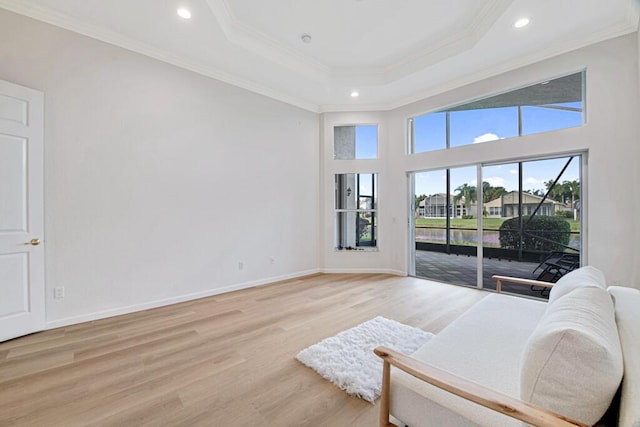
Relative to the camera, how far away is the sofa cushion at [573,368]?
0.86 meters

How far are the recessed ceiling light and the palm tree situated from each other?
4475 mm

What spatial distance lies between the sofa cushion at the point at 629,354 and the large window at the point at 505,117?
2949 millimetres

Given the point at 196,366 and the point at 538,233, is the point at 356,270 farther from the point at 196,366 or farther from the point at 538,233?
the point at 196,366

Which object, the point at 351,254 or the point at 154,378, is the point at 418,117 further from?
the point at 154,378

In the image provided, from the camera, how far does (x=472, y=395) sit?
3.27 feet

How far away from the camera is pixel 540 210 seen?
149 inches

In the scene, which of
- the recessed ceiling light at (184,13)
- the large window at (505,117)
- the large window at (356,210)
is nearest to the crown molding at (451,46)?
the large window at (505,117)

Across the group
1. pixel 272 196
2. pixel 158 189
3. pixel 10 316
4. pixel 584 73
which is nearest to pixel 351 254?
pixel 272 196

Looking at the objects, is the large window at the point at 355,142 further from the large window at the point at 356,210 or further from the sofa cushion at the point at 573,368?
the sofa cushion at the point at 573,368

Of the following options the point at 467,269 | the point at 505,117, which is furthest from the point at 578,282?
the point at 467,269

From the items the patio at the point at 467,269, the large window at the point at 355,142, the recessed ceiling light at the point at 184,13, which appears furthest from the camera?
the large window at the point at 355,142

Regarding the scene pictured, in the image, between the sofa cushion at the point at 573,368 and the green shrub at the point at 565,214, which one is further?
the green shrub at the point at 565,214

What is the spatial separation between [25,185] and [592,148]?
622 cm

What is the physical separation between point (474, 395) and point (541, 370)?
0.80 feet
